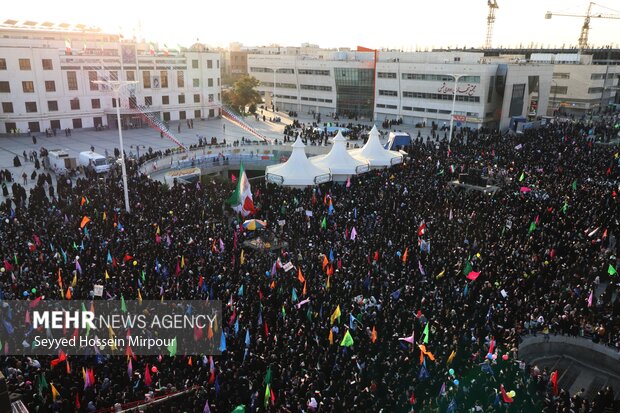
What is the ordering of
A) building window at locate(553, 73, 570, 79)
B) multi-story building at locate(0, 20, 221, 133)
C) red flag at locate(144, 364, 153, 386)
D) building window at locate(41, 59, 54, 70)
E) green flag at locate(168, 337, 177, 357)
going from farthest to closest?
1. building window at locate(553, 73, 570, 79)
2. building window at locate(41, 59, 54, 70)
3. multi-story building at locate(0, 20, 221, 133)
4. green flag at locate(168, 337, 177, 357)
5. red flag at locate(144, 364, 153, 386)

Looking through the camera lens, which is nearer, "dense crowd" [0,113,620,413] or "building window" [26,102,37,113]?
"dense crowd" [0,113,620,413]

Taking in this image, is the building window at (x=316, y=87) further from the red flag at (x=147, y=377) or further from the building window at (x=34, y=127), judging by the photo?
the red flag at (x=147, y=377)

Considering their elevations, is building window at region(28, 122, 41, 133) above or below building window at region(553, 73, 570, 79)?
below

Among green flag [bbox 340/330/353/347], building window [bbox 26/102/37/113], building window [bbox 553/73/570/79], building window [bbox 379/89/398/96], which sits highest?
building window [bbox 553/73/570/79]

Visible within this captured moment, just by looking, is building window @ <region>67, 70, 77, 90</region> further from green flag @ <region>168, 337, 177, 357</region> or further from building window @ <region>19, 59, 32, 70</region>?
green flag @ <region>168, 337, 177, 357</region>

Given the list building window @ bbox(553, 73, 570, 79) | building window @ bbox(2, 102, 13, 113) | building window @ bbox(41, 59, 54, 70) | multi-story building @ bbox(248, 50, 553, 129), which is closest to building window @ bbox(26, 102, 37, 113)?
building window @ bbox(2, 102, 13, 113)

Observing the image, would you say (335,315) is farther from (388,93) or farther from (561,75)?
(561,75)

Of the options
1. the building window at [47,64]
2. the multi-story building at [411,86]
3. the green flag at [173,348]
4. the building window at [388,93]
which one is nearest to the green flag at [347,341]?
the green flag at [173,348]
